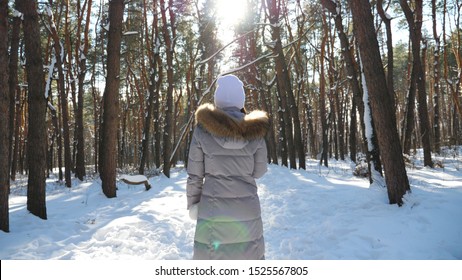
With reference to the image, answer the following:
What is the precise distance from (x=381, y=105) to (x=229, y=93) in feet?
12.1

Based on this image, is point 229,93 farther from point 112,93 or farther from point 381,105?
point 112,93

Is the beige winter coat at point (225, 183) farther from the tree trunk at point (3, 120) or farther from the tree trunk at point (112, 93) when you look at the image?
the tree trunk at point (112, 93)

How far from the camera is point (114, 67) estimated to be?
8.18 m

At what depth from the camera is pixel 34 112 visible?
18.1 feet

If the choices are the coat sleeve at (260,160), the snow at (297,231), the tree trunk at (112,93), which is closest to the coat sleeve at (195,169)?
the coat sleeve at (260,160)

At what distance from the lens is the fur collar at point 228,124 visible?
228 centimetres

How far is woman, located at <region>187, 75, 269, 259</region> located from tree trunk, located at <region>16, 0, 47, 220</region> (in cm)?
444

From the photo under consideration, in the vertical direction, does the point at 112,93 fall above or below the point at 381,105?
above

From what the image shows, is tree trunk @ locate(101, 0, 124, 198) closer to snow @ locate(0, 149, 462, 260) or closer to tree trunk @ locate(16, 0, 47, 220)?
snow @ locate(0, 149, 462, 260)

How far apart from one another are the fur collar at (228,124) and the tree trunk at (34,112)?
4502 millimetres

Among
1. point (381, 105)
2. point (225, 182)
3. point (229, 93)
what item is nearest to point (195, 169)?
point (225, 182)

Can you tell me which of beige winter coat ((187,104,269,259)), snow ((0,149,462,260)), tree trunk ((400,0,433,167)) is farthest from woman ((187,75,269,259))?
tree trunk ((400,0,433,167))

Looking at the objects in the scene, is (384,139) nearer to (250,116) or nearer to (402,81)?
(250,116)
